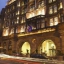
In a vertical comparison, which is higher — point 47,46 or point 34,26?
point 34,26

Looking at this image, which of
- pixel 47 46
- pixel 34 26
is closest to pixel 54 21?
pixel 47 46

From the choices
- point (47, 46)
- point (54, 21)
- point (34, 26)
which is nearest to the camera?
point (54, 21)

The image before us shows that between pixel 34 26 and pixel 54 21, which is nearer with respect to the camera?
pixel 54 21

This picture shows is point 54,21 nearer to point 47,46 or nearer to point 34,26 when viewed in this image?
point 47,46

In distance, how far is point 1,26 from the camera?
235 feet

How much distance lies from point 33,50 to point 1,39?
66.8 feet

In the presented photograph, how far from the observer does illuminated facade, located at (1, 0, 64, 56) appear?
137 feet

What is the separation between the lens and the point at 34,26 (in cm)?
5069

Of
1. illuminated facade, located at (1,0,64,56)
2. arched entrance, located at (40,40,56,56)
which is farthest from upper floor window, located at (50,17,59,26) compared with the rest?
arched entrance, located at (40,40,56,56)

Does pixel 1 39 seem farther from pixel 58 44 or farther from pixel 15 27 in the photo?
pixel 58 44

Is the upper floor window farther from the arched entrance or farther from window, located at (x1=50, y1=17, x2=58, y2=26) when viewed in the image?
the arched entrance

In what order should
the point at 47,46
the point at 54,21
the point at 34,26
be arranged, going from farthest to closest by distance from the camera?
the point at 34,26 < the point at 47,46 < the point at 54,21

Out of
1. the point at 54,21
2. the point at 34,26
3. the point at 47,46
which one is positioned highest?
the point at 54,21

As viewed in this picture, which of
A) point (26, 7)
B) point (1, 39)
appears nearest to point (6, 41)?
point (1, 39)
